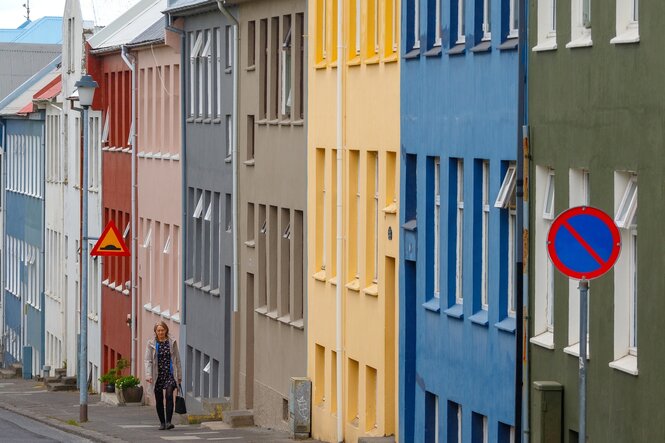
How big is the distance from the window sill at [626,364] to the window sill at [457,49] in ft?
22.3

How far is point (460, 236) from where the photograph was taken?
981 inches

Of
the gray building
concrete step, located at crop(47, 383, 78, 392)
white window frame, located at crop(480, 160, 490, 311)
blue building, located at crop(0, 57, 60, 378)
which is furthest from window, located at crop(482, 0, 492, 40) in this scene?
blue building, located at crop(0, 57, 60, 378)

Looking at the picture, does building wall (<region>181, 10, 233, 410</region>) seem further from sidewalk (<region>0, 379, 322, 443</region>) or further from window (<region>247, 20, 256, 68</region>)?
window (<region>247, 20, 256, 68</region>)

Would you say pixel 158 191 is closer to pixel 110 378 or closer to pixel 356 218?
pixel 110 378

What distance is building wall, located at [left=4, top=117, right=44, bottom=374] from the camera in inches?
2709

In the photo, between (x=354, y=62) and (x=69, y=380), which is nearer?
(x=354, y=62)

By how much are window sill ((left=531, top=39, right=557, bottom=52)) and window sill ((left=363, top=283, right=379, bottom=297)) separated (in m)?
8.08

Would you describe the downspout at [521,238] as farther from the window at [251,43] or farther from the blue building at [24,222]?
the blue building at [24,222]

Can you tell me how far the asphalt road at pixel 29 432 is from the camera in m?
30.8

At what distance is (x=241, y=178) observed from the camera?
125ft

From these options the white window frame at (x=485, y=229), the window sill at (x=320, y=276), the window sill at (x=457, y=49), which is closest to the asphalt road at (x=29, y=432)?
the window sill at (x=320, y=276)

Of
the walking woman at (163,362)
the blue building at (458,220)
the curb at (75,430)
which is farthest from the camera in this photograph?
the walking woman at (163,362)

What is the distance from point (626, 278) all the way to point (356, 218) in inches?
469

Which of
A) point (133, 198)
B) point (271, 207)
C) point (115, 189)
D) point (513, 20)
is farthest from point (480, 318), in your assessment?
point (115, 189)
